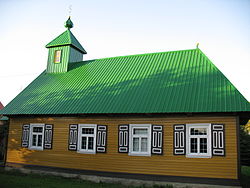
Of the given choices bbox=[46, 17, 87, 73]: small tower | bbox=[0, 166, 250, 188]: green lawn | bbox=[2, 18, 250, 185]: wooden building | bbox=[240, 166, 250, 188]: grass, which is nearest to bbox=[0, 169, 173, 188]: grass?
bbox=[0, 166, 250, 188]: green lawn

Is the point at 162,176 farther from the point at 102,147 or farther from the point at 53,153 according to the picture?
the point at 53,153

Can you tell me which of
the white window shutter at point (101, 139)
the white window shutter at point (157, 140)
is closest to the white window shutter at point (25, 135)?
the white window shutter at point (101, 139)

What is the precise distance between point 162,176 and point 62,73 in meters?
12.2

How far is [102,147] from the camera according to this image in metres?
14.8

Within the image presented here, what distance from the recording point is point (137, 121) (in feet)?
46.9

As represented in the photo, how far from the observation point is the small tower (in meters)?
21.8

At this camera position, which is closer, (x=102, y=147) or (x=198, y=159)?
(x=198, y=159)

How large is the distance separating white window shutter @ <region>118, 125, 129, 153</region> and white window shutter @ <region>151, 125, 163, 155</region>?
148 cm

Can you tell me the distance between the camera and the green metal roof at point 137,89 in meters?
13.4

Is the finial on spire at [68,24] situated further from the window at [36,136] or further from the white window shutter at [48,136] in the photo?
the white window shutter at [48,136]

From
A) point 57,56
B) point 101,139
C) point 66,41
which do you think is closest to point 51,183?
point 101,139

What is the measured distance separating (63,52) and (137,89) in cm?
962

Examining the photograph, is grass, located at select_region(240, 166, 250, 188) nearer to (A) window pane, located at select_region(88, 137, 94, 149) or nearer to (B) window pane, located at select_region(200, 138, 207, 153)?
(B) window pane, located at select_region(200, 138, 207, 153)

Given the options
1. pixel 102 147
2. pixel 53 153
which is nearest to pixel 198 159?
pixel 102 147
